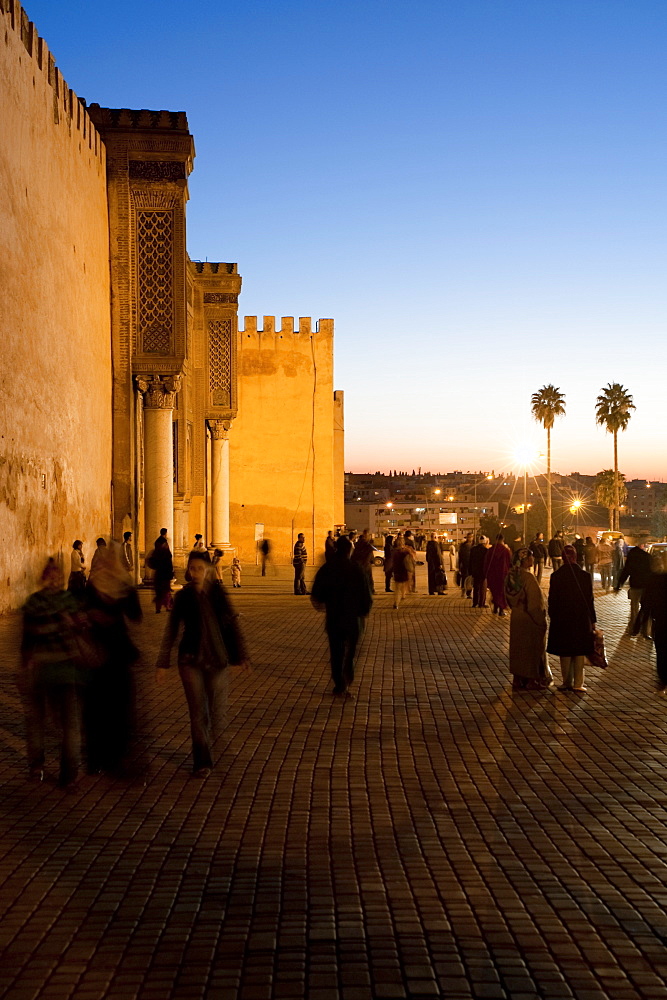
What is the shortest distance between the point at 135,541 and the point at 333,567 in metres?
14.3

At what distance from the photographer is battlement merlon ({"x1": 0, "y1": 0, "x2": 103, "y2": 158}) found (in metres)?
17.2

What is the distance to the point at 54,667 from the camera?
23.6 ft

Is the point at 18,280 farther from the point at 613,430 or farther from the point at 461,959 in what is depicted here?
the point at 613,430

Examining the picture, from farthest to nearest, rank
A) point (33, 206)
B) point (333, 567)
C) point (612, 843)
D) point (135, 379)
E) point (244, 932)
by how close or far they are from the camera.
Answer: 1. point (135, 379)
2. point (33, 206)
3. point (333, 567)
4. point (612, 843)
5. point (244, 932)

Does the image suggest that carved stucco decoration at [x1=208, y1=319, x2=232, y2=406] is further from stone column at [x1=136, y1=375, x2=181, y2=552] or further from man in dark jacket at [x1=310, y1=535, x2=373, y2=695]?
man in dark jacket at [x1=310, y1=535, x2=373, y2=695]

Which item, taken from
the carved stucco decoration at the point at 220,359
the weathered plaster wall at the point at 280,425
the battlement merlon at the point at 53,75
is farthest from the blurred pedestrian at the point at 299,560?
the weathered plaster wall at the point at 280,425

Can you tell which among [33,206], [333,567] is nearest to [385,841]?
[333,567]

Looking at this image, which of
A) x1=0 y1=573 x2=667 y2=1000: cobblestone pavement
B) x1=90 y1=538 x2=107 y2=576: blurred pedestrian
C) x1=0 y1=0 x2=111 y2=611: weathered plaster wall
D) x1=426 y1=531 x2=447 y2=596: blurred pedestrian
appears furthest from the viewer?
x1=426 y1=531 x2=447 y2=596: blurred pedestrian

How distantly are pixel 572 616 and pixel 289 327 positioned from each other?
39.9 meters

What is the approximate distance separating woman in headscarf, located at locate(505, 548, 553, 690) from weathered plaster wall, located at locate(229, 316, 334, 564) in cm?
3815

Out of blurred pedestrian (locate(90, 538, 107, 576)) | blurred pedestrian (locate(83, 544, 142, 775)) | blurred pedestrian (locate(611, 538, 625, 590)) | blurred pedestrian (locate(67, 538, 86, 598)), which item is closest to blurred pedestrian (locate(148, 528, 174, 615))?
blurred pedestrian (locate(67, 538, 86, 598))

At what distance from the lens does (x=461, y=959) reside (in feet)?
14.4

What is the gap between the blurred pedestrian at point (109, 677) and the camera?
7184mm

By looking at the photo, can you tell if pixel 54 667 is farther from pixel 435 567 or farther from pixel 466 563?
pixel 435 567
